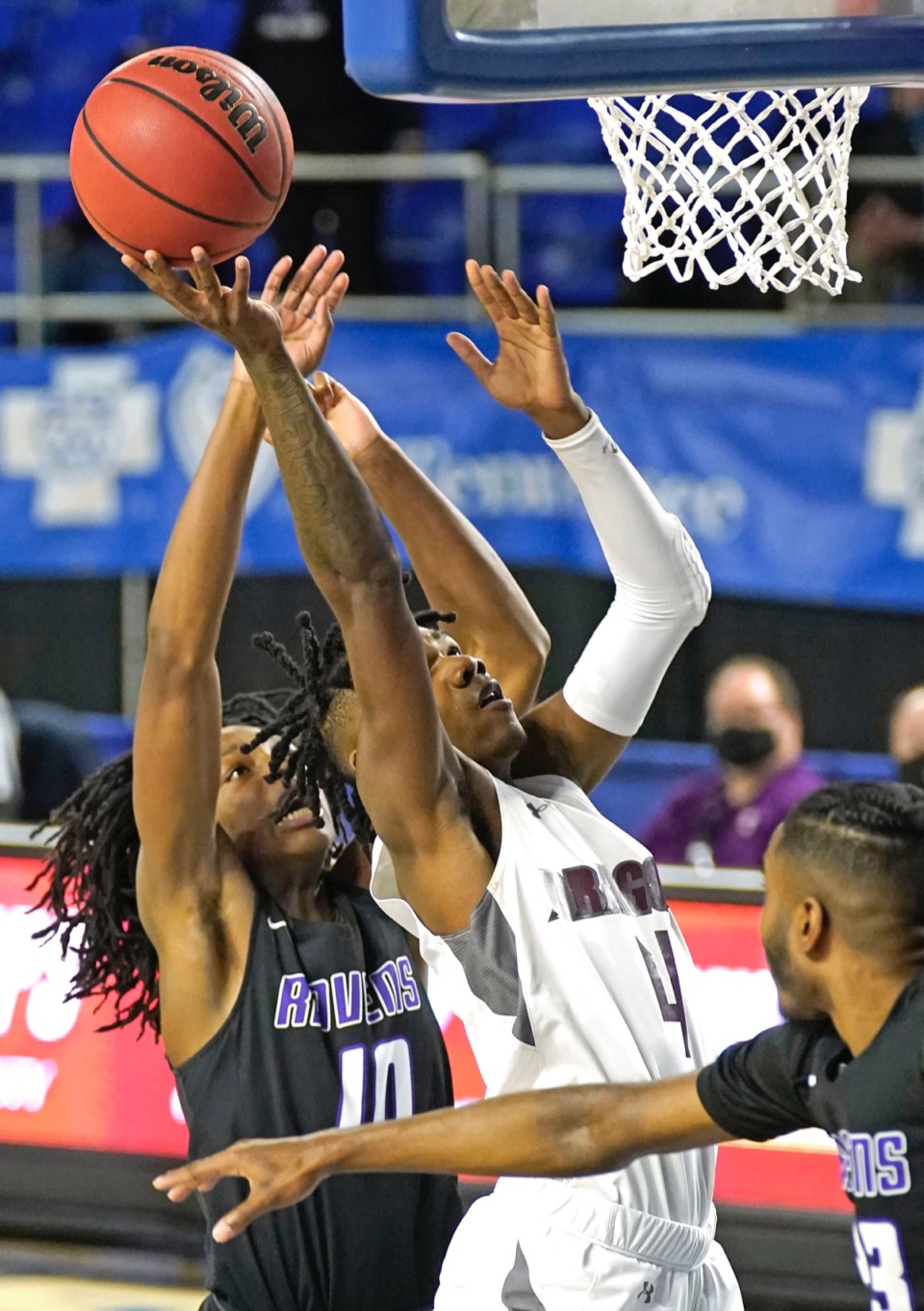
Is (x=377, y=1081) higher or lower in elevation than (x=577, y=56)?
lower

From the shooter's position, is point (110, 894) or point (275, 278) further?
point (110, 894)

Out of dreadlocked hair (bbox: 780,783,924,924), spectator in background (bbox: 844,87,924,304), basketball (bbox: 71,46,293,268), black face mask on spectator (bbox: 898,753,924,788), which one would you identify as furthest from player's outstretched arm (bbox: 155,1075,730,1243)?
spectator in background (bbox: 844,87,924,304)

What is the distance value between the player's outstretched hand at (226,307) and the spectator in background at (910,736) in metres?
3.81

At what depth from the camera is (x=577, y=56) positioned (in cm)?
304

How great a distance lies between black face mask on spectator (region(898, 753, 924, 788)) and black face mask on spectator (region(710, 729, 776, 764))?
0.43 meters

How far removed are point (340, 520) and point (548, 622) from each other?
432cm

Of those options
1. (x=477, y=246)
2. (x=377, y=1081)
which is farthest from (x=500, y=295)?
(x=477, y=246)

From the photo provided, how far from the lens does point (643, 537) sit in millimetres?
3729

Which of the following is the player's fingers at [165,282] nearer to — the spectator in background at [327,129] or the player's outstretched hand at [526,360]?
the player's outstretched hand at [526,360]

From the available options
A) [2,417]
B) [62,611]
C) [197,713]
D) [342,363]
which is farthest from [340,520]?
[62,611]

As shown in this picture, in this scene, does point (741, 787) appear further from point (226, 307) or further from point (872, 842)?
point (872, 842)

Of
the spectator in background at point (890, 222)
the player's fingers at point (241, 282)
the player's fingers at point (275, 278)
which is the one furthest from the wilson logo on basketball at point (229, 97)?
the spectator in background at point (890, 222)

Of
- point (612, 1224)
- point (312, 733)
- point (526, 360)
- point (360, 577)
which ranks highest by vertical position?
point (526, 360)

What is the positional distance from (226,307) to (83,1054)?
3.35 meters
